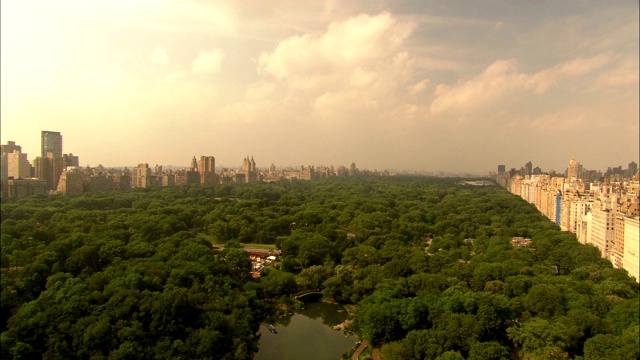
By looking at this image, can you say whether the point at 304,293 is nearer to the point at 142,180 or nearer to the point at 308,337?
the point at 308,337

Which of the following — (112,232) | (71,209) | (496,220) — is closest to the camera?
(112,232)

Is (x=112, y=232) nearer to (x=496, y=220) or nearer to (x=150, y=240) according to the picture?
(x=150, y=240)

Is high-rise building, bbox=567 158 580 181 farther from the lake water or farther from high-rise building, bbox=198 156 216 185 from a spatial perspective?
high-rise building, bbox=198 156 216 185

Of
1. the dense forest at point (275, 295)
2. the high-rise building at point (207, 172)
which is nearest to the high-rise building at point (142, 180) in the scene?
the high-rise building at point (207, 172)

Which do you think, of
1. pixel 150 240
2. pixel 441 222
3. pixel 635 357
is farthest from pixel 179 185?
pixel 635 357

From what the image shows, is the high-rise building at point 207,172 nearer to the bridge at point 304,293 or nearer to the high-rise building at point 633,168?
the bridge at point 304,293

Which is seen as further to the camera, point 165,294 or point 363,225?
point 363,225
